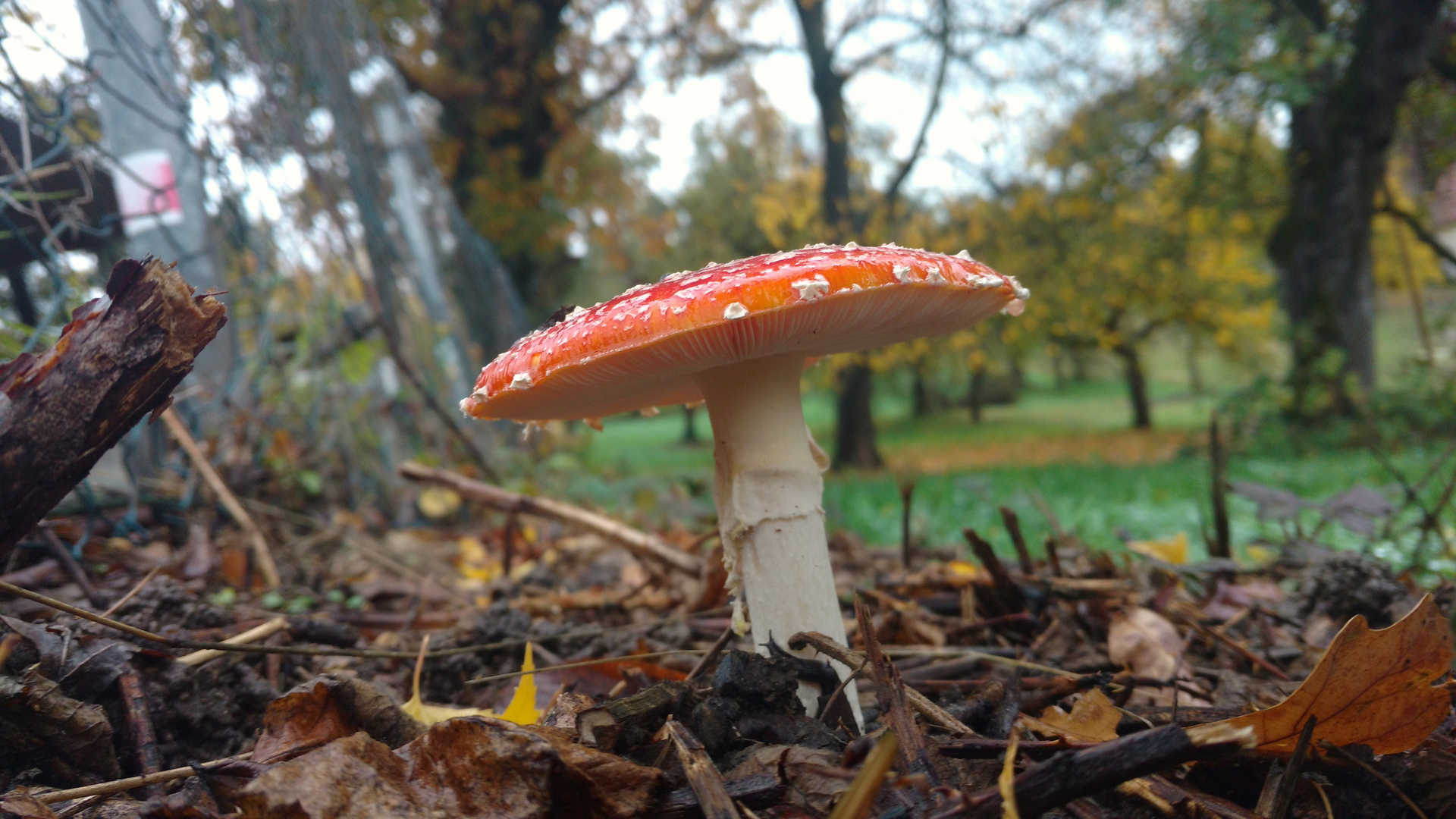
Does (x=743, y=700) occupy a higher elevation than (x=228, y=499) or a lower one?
lower

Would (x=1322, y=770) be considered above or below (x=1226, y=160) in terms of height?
below

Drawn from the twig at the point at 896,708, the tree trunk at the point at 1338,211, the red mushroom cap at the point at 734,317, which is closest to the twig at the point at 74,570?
the red mushroom cap at the point at 734,317

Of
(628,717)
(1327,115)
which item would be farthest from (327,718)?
(1327,115)

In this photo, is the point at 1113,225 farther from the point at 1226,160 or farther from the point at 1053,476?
the point at 1053,476

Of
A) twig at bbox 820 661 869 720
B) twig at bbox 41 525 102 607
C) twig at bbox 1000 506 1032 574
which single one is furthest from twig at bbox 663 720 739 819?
twig at bbox 41 525 102 607

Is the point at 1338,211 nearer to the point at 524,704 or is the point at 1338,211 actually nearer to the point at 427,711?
the point at 524,704

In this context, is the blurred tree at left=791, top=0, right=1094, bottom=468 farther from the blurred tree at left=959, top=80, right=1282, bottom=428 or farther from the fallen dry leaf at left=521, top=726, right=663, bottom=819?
the fallen dry leaf at left=521, top=726, right=663, bottom=819

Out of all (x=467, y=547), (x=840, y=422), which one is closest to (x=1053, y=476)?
(x=840, y=422)
